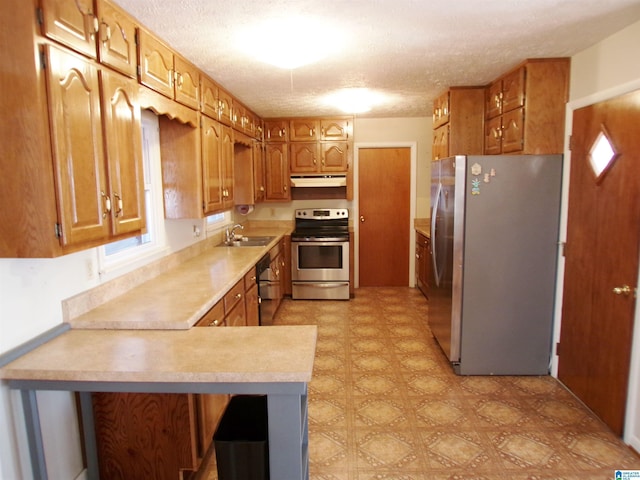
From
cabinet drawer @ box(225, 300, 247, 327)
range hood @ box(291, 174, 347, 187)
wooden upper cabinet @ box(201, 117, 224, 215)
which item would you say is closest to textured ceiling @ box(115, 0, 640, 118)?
wooden upper cabinet @ box(201, 117, 224, 215)

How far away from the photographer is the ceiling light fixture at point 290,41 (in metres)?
2.17

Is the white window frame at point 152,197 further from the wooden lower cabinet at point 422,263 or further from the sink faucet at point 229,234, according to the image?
the wooden lower cabinet at point 422,263

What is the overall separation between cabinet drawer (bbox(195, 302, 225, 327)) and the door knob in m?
2.30

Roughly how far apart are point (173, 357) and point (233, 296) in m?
1.17

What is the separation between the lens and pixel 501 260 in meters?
3.07

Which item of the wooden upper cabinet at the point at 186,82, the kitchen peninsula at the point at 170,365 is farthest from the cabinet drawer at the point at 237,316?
the wooden upper cabinet at the point at 186,82

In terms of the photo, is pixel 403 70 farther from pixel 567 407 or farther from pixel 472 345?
pixel 567 407

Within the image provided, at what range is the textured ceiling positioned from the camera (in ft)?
6.43

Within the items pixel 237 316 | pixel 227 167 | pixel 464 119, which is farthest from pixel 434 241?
pixel 227 167

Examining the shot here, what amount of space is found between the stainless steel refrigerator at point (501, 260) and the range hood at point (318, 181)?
2.18 meters

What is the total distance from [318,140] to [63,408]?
4084mm

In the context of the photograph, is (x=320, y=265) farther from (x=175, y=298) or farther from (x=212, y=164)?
(x=175, y=298)

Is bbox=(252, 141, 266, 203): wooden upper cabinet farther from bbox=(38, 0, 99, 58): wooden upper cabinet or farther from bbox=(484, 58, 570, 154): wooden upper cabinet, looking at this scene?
bbox=(38, 0, 99, 58): wooden upper cabinet

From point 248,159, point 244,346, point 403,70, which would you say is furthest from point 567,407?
point 248,159
